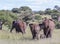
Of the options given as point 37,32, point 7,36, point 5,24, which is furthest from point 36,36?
point 5,24

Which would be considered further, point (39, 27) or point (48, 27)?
point (48, 27)

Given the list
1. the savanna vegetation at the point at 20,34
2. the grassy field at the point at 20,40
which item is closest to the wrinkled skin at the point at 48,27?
the savanna vegetation at the point at 20,34

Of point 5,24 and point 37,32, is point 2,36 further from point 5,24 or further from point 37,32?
point 5,24

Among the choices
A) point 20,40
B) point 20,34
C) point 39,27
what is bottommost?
point 20,34

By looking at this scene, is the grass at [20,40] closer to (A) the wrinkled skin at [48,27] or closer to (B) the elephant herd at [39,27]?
(B) the elephant herd at [39,27]

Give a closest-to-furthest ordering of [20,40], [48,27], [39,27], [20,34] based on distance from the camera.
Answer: [20,40] < [39,27] < [20,34] < [48,27]

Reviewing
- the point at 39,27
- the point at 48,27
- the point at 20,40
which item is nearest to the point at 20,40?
the point at 20,40

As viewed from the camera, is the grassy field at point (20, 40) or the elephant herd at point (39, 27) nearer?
the grassy field at point (20, 40)

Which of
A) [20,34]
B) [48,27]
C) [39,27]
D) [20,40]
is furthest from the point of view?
[48,27]

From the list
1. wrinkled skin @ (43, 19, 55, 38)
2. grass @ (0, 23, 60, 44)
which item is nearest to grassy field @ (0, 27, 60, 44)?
grass @ (0, 23, 60, 44)

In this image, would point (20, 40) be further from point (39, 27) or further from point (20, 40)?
point (39, 27)

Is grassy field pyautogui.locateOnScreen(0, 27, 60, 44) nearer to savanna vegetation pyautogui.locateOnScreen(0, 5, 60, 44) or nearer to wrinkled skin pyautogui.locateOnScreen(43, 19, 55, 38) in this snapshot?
savanna vegetation pyautogui.locateOnScreen(0, 5, 60, 44)

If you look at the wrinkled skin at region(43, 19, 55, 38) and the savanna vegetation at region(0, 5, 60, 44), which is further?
the wrinkled skin at region(43, 19, 55, 38)

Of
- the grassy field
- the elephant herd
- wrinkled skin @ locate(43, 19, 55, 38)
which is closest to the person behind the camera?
the grassy field
